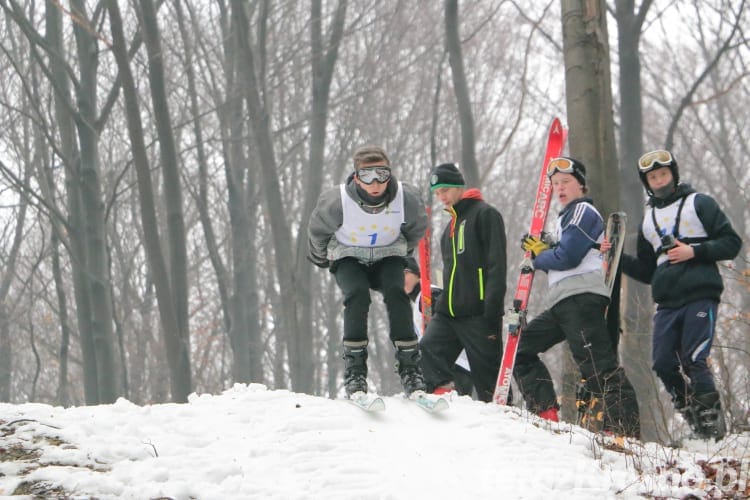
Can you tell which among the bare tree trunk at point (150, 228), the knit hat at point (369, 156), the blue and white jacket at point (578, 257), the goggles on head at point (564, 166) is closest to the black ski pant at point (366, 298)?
the knit hat at point (369, 156)

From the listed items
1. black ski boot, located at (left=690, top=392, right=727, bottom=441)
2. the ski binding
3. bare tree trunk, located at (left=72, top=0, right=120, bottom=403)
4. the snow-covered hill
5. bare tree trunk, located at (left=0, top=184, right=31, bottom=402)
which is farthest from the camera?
bare tree trunk, located at (left=0, top=184, right=31, bottom=402)

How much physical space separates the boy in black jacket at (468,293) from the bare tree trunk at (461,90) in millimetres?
3967

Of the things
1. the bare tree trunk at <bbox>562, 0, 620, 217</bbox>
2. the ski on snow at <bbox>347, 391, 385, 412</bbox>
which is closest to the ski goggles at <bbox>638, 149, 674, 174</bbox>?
the bare tree trunk at <bbox>562, 0, 620, 217</bbox>

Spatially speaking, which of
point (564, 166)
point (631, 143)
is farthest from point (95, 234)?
point (564, 166)

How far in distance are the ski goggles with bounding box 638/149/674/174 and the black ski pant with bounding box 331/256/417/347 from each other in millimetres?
1858

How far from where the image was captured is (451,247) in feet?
21.6

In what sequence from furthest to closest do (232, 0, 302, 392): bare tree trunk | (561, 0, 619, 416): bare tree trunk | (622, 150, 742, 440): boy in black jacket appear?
(232, 0, 302, 392): bare tree trunk < (561, 0, 619, 416): bare tree trunk < (622, 150, 742, 440): boy in black jacket

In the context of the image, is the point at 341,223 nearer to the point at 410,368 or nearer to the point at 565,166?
the point at 410,368

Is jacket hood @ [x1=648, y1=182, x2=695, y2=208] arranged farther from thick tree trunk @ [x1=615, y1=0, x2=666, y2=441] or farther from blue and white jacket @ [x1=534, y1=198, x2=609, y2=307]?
thick tree trunk @ [x1=615, y1=0, x2=666, y2=441]

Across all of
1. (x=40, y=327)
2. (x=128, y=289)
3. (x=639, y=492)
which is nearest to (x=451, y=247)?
(x=639, y=492)

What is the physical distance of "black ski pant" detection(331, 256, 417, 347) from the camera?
580 cm

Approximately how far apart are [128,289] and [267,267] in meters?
6.04

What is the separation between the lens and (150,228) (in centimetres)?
952

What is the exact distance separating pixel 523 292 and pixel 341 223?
169 centimetres
